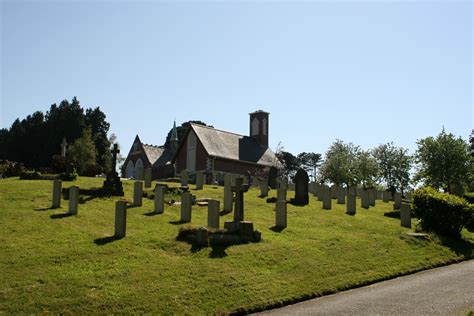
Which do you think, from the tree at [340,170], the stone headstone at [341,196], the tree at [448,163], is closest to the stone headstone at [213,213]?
the stone headstone at [341,196]

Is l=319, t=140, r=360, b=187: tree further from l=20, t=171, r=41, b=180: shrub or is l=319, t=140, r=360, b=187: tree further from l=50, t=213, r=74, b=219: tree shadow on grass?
l=50, t=213, r=74, b=219: tree shadow on grass

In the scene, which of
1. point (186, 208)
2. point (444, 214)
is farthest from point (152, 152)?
point (444, 214)

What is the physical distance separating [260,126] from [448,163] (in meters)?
22.5

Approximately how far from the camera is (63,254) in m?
12.0

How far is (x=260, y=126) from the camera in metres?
58.2

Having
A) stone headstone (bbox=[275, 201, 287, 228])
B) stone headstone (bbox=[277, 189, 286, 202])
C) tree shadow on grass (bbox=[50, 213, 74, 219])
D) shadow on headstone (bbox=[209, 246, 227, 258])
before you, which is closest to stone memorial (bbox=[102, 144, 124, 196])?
tree shadow on grass (bbox=[50, 213, 74, 219])

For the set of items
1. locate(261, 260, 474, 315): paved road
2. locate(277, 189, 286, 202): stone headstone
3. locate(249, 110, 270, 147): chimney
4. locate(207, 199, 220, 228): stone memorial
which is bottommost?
locate(261, 260, 474, 315): paved road

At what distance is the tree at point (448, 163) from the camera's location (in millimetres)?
41656

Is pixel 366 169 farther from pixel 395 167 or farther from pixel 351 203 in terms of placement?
pixel 351 203

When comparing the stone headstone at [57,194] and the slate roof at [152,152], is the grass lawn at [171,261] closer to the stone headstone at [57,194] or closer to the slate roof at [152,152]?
the stone headstone at [57,194]

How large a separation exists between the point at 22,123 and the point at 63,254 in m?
65.4

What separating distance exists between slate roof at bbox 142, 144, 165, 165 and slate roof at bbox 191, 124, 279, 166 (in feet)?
39.7

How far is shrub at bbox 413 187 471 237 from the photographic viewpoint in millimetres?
18375

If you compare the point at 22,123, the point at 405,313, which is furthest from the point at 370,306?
the point at 22,123
